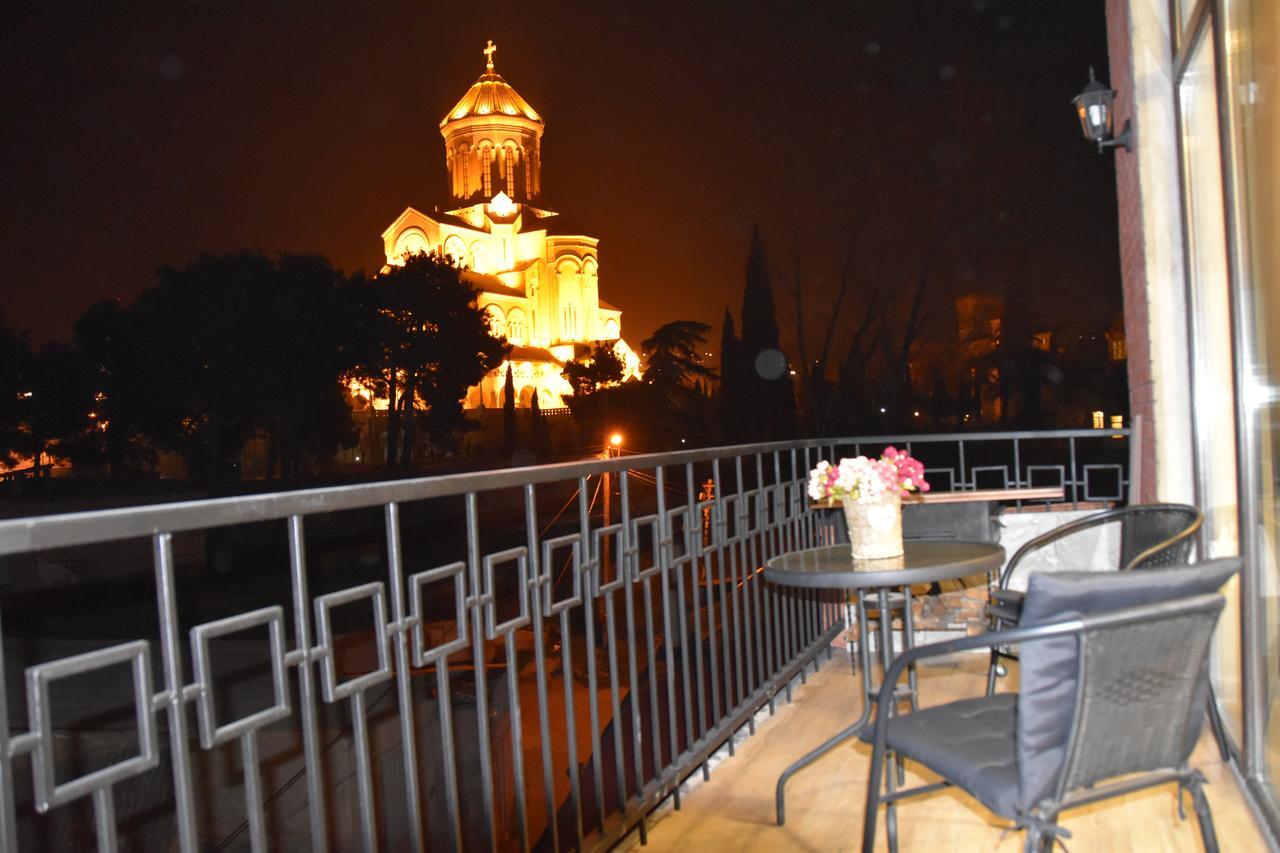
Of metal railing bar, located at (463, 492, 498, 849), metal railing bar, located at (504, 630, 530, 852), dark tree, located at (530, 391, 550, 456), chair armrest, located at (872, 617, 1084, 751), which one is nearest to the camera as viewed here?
chair armrest, located at (872, 617, 1084, 751)

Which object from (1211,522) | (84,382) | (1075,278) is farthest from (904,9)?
(84,382)

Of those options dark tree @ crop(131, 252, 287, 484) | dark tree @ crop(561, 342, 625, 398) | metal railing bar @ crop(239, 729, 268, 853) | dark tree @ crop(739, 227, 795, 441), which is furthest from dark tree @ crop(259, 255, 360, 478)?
metal railing bar @ crop(239, 729, 268, 853)

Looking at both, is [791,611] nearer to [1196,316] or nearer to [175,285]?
[1196,316]

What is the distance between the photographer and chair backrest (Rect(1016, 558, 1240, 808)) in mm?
1882

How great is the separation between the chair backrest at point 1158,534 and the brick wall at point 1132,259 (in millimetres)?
1214

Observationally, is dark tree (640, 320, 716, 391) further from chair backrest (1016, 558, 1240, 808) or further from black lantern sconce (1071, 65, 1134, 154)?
chair backrest (1016, 558, 1240, 808)

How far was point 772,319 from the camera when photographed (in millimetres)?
47656

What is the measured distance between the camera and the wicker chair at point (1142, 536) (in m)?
3.10

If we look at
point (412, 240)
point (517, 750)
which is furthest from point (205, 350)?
point (412, 240)

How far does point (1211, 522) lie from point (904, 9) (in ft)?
53.3

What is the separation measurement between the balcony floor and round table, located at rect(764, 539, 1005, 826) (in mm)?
131

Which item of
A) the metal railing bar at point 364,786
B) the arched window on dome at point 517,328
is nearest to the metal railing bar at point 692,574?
the metal railing bar at point 364,786

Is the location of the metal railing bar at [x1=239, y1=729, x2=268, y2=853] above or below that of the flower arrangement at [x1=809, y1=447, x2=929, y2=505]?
below

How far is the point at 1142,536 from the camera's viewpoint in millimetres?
3594
